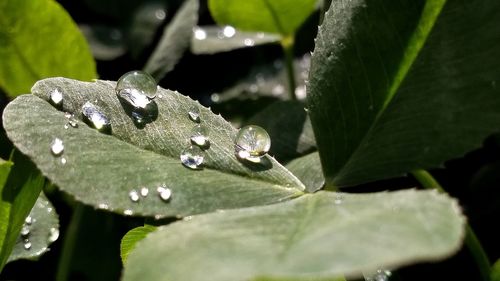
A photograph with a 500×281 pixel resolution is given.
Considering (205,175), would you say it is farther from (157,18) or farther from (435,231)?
(157,18)

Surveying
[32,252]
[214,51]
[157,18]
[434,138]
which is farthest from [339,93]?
[157,18]

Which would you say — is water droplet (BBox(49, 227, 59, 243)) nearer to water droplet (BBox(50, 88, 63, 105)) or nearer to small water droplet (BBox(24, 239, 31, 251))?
small water droplet (BBox(24, 239, 31, 251))

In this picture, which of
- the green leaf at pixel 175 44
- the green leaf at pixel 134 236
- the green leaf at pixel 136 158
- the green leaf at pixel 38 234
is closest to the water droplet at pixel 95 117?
the green leaf at pixel 136 158

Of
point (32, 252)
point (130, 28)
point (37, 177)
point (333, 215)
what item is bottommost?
point (130, 28)

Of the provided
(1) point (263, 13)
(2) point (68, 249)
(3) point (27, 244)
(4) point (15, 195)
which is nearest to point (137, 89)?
(4) point (15, 195)

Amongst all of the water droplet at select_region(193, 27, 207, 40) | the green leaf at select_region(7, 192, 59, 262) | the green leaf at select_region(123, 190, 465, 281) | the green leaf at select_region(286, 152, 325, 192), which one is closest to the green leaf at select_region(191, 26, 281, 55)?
the water droplet at select_region(193, 27, 207, 40)
